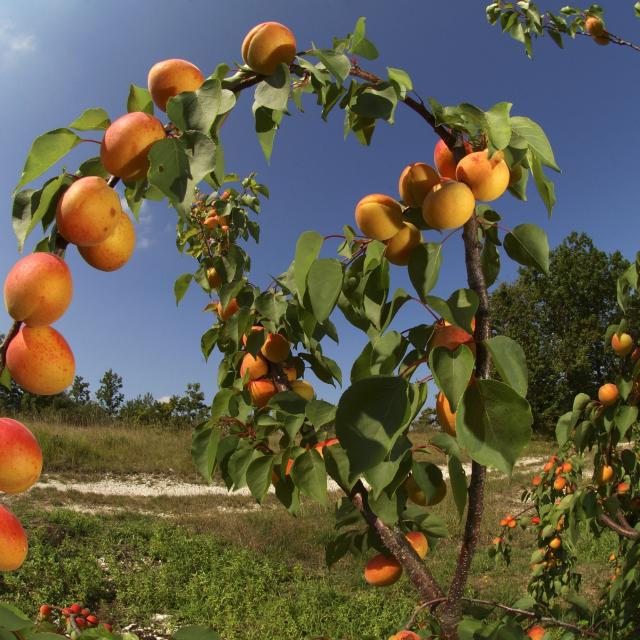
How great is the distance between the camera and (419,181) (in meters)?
0.62

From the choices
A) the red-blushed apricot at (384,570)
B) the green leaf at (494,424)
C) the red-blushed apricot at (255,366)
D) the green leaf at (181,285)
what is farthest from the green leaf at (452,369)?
the green leaf at (181,285)

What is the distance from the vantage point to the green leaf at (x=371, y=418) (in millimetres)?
443

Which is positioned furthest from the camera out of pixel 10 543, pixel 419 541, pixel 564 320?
pixel 564 320

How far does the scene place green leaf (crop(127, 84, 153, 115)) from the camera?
0.52 meters

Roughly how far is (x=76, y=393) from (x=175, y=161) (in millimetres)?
18098

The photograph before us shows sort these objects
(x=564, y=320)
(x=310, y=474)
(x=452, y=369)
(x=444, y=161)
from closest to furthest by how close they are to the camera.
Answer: (x=452, y=369) → (x=444, y=161) → (x=310, y=474) → (x=564, y=320)

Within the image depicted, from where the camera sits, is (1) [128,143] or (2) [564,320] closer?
(1) [128,143]

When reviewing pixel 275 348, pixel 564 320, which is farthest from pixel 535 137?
pixel 564 320

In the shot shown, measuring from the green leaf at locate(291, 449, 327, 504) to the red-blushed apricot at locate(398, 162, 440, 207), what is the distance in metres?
0.44

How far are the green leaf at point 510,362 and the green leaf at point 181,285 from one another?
1.07 m

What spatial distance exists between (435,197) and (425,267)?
2.9 inches

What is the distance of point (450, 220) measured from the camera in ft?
1.83

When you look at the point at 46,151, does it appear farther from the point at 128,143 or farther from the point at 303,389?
the point at 303,389

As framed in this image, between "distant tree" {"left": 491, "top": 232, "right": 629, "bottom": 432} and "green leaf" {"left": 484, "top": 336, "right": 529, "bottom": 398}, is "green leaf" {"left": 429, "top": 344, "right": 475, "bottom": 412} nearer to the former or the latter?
"green leaf" {"left": 484, "top": 336, "right": 529, "bottom": 398}
